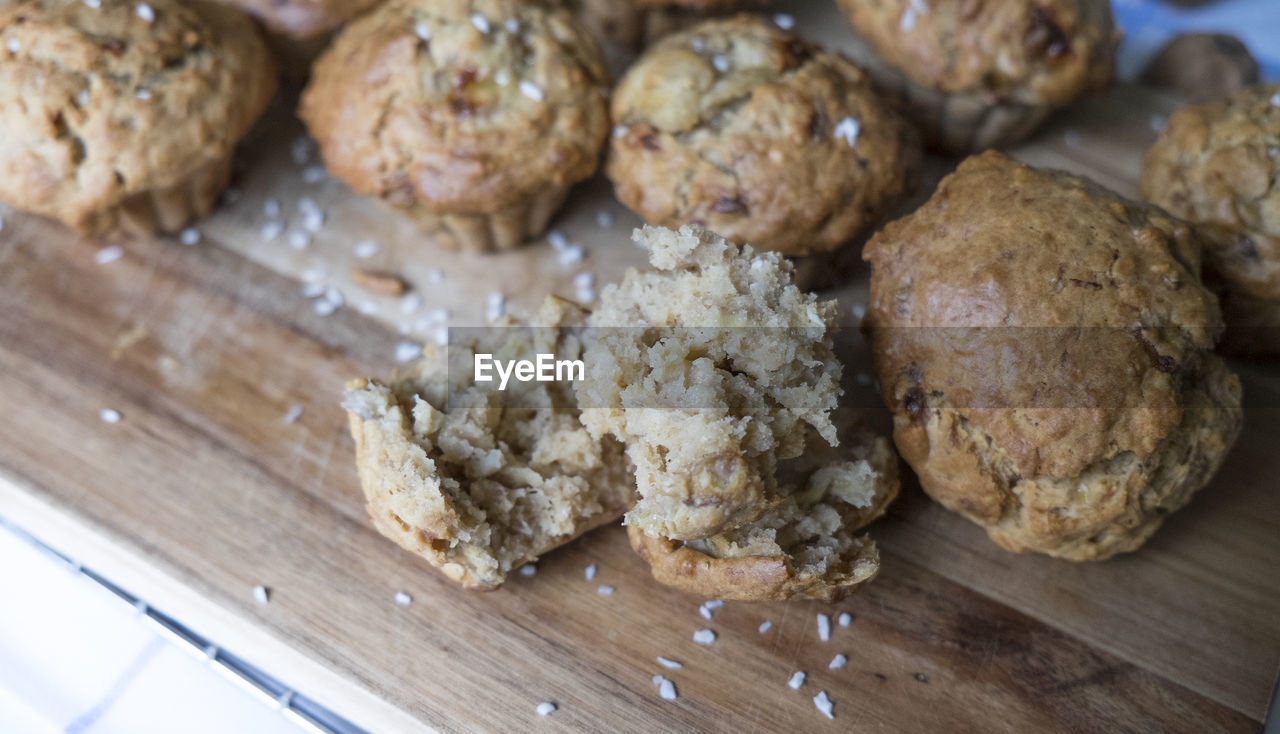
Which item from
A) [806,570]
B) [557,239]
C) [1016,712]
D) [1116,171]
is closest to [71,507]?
[557,239]

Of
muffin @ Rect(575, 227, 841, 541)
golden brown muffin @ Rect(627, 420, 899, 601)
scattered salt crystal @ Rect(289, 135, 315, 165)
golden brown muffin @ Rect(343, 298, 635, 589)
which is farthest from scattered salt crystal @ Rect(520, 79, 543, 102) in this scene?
golden brown muffin @ Rect(627, 420, 899, 601)

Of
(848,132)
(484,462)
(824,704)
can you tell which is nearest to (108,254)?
(484,462)

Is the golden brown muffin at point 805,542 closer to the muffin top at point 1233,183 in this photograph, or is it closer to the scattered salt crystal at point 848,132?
the scattered salt crystal at point 848,132

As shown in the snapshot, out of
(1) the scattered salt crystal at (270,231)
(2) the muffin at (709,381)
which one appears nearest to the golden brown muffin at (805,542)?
(2) the muffin at (709,381)

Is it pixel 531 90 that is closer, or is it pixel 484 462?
pixel 484 462

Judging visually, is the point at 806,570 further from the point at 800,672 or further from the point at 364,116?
the point at 364,116

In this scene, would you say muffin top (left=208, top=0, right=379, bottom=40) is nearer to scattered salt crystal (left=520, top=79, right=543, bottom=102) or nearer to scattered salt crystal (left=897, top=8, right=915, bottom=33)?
scattered salt crystal (left=520, top=79, right=543, bottom=102)

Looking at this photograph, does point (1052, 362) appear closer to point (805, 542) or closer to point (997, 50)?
point (805, 542)
